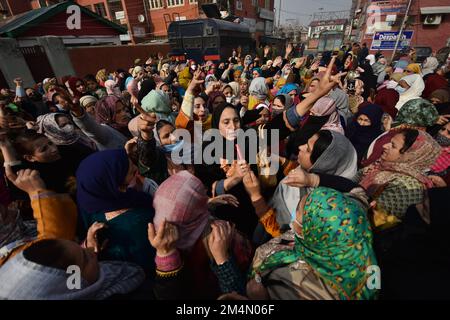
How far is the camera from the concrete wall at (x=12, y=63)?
9625 mm

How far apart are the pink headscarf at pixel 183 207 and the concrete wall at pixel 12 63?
13.0 meters

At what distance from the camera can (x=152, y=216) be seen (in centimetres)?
153

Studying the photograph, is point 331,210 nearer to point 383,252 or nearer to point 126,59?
point 383,252

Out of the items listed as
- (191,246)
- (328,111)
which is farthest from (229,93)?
(191,246)

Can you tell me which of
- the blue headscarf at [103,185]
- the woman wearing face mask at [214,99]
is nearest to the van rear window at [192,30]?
the woman wearing face mask at [214,99]

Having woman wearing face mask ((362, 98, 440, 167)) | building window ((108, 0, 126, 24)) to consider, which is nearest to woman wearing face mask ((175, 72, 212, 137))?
woman wearing face mask ((362, 98, 440, 167))

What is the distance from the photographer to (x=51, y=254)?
1.04m

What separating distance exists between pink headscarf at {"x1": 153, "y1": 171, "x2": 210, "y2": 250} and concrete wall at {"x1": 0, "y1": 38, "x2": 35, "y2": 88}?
1296 centimetres

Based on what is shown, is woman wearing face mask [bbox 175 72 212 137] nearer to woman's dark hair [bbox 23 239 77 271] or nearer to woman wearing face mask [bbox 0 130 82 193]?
woman wearing face mask [bbox 0 130 82 193]

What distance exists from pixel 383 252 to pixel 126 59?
763 inches

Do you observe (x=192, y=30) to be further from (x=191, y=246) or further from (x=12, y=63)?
(x=191, y=246)

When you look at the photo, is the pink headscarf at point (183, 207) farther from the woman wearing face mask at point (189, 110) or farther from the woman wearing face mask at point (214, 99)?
the woman wearing face mask at point (214, 99)

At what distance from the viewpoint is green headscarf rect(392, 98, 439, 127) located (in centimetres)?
288

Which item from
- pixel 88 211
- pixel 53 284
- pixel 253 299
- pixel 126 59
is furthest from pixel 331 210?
pixel 126 59
